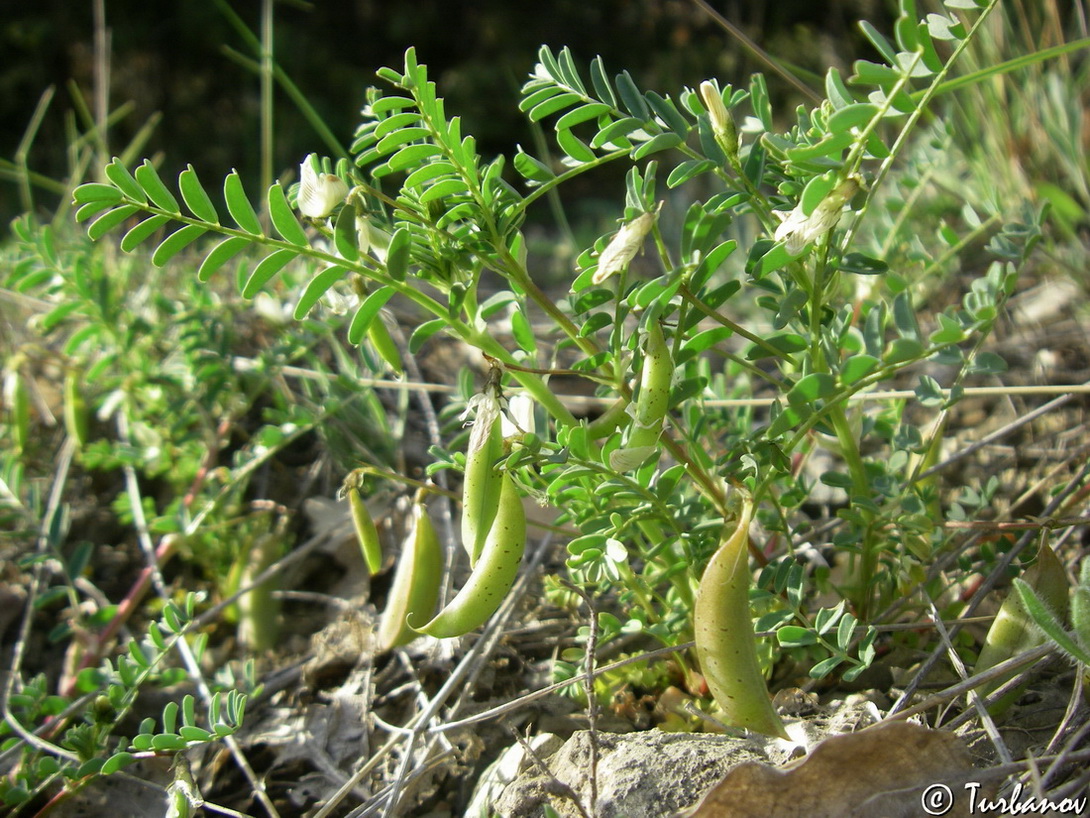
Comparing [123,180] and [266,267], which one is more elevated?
[123,180]

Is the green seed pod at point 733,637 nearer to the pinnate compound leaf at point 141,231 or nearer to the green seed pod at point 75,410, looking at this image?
the pinnate compound leaf at point 141,231

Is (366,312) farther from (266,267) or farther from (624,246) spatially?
(624,246)

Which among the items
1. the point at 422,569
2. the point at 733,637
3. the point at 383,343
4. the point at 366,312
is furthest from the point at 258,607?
the point at 733,637

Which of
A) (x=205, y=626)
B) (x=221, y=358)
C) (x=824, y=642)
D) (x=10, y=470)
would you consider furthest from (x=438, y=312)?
(x=10, y=470)

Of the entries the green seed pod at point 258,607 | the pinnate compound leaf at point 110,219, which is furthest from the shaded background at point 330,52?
the pinnate compound leaf at point 110,219

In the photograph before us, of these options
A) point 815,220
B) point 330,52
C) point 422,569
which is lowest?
point 422,569

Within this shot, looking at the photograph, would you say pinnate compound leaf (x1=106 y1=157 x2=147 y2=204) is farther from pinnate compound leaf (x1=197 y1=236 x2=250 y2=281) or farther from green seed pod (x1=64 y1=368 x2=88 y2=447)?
green seed pod (x1=64 y1=368 x2=88 y2=447)

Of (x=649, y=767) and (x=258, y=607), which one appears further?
(x=258, y=607)

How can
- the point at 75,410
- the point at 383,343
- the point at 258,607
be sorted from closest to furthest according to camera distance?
the point at 383,343
the point at 258,607
the point at 75,410
